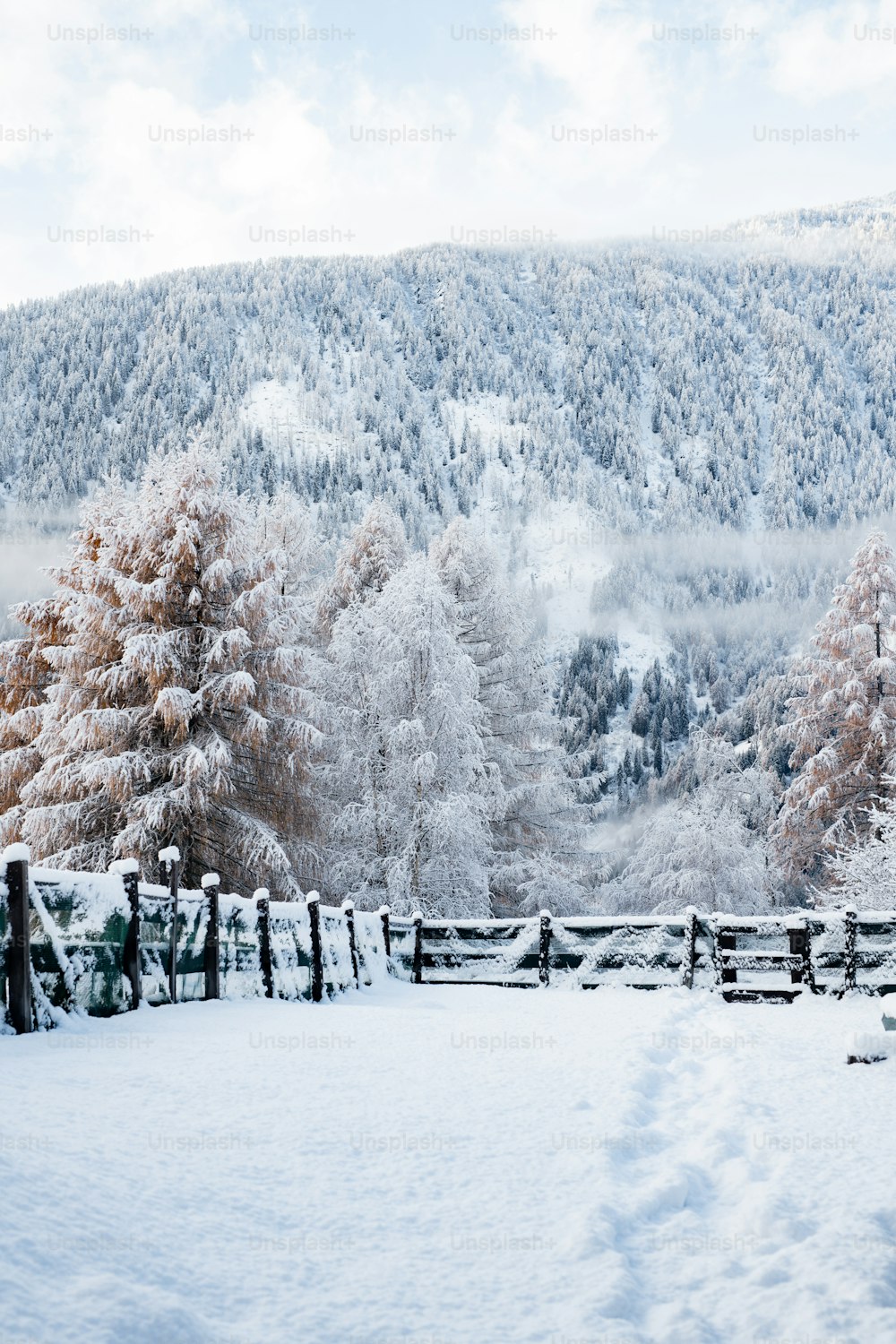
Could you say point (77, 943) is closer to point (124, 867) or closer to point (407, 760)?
point (124, 867)

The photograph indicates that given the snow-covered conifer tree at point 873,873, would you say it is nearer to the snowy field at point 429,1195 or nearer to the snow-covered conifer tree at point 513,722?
the snow-covered conifer tree at point 513,722

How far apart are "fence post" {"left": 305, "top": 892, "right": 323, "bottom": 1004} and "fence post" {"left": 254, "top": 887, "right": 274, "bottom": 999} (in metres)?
0.87

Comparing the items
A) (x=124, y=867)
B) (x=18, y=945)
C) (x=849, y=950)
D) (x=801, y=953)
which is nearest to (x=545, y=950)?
(x=801, y=953)

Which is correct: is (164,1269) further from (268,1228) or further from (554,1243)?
(554,1243)

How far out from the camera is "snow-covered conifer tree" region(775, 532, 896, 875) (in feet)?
77.5

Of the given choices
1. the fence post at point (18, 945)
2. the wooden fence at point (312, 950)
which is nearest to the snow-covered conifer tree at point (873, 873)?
the wooden fence at point (312, 950)

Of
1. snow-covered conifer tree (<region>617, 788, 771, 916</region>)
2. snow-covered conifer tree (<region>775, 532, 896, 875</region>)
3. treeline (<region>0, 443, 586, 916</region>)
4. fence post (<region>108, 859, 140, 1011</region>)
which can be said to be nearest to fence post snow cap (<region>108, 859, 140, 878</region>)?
fence post (<region>108, 859, 140, 1011</region>)

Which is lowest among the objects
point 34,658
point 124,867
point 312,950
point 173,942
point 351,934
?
point 351,934

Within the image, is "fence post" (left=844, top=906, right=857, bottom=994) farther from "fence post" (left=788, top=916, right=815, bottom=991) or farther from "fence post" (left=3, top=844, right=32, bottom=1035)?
"fence post" (left=3, top=844, right=32, bottom=1035)

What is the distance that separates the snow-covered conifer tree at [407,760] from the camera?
67.0ft

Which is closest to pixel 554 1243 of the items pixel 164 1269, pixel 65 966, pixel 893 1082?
pixel 164 1269

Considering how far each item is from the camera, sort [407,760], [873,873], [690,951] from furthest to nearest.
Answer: [407,760] → [873,873] → [690,951]

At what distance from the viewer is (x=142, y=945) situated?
30.2ft

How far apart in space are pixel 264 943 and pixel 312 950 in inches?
47.5
